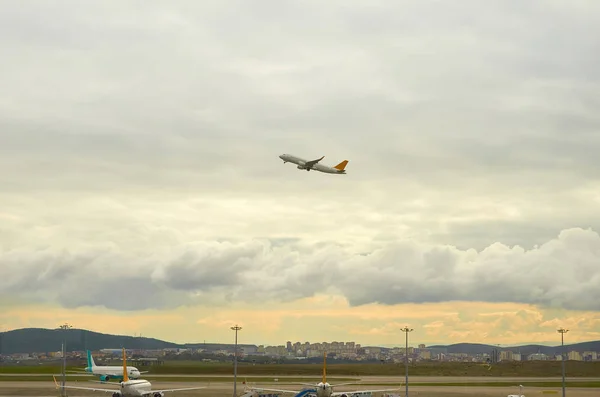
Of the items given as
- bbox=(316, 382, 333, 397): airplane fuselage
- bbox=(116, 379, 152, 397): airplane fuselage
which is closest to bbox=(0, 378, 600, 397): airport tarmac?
bbox=(116, 379, 152, 397): airplane fuselage

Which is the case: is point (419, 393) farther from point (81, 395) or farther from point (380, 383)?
point (81, 395)

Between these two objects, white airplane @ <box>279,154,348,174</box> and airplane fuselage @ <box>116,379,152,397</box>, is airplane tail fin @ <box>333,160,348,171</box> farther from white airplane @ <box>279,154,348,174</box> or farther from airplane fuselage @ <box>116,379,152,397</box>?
airplane fuselage @ <box>116,379,152,397</box>

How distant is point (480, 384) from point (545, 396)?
1369 inches

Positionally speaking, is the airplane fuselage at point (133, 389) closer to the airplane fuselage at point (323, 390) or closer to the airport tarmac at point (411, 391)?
the airplane fuselage at point (323, 390)

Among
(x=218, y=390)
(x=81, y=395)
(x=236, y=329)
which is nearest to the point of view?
(x=236, y=329)

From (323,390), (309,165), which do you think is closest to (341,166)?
(309,165)

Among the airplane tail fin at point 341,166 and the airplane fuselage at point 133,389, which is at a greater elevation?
the airplane tail fin at point 341,166

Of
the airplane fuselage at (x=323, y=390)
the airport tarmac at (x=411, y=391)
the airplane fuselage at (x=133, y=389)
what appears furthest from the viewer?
the airport tarmac at (x=411, y=391)

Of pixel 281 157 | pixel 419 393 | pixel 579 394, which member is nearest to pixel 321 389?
pixel 419 393

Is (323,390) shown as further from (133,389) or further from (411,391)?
(411,391)

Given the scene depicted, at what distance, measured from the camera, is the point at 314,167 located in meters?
184

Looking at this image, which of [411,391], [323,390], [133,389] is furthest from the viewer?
[411,391]

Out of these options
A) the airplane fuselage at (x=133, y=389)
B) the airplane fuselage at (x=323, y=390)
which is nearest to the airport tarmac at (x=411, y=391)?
the airplane fuselage at (x=133, y=389)

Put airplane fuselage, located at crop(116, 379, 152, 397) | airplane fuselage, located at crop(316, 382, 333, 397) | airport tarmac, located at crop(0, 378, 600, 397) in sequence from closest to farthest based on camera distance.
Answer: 1. airplane fuselage, located at crop(116, 379, 152, 397)
2. airplane fuselage, located at crop(316, 382, 333, 397)
3. airport tarmac, located at crop(0, 378, 600, 397)
